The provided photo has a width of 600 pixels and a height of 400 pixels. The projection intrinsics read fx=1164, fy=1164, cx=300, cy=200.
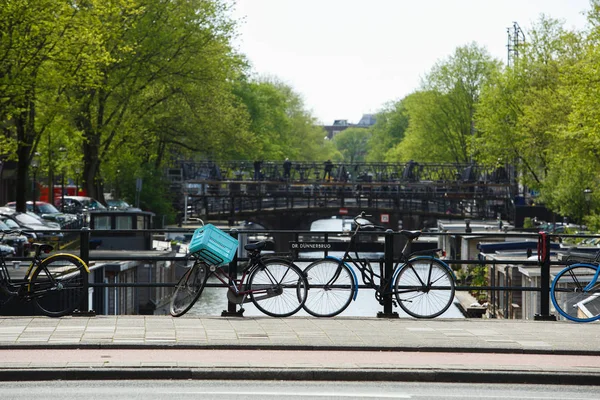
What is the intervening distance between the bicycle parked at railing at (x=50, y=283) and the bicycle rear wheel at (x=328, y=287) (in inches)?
114

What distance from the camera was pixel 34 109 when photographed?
4147 cm


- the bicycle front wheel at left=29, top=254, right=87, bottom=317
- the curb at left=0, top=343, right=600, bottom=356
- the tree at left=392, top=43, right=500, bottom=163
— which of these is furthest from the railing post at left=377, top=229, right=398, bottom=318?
the tree at left=392, top=43, right=500, bottom=163

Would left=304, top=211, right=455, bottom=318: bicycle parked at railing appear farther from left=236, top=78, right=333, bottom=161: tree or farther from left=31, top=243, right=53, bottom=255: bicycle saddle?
left=236, top=78, right=333, bottom=161: tree

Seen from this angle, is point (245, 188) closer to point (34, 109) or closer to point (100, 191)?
point (100, 191)

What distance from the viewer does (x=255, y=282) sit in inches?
587

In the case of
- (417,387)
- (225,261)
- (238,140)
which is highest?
(238,140)

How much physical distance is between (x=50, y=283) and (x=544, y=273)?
6.49 m

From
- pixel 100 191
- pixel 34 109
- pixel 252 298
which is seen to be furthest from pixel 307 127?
pixel 252 298

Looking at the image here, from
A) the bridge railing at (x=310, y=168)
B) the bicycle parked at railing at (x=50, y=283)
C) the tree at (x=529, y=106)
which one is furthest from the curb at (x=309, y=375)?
the bridge railing at (x=310, y=168)

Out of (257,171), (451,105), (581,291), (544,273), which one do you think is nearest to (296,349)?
(544,273)

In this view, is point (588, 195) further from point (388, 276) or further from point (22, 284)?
point (22, 284)

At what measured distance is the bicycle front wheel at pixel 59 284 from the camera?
47.4 feet

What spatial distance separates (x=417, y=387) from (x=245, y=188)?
3163 inches

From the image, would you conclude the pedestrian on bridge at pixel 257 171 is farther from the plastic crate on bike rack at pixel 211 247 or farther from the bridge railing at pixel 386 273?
the plastic crate on bike rack at pixel 211 247
